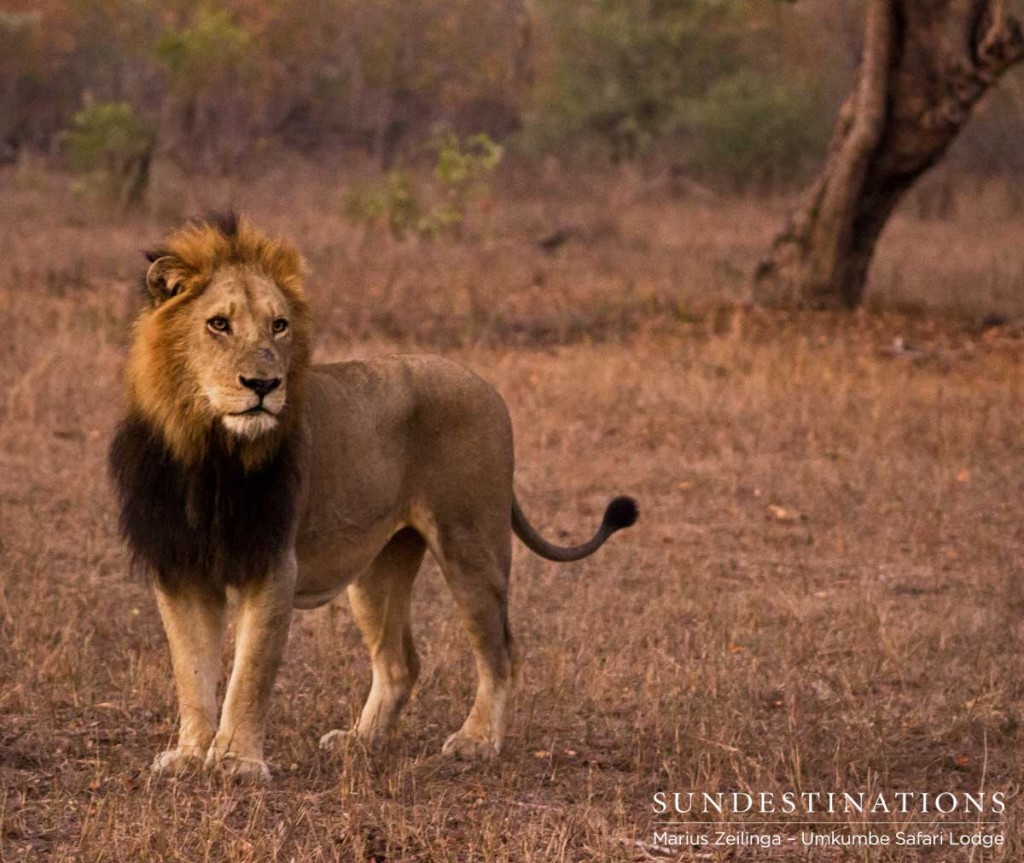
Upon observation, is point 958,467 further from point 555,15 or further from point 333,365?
point 555,15

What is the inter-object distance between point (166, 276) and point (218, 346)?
0.73 feet

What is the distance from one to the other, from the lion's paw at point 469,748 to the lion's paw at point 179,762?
67 centimetres

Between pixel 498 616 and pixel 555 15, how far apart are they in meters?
23.7

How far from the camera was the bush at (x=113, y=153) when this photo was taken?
52.7 feet

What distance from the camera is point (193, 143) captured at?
2389cm

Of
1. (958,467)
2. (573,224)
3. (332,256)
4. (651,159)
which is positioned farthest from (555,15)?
(958,467)

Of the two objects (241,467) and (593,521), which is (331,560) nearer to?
(241,467)

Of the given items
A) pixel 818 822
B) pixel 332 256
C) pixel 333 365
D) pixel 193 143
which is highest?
pixel 333 365

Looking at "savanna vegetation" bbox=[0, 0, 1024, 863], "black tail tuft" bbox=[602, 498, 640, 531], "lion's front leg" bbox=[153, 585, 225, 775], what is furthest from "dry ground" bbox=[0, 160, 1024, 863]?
"black tail tuft" bbox=[602, 498, 640, 531]

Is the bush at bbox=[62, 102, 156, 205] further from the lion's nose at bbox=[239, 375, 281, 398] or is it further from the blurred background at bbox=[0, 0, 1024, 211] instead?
the lion's nose at bbox=[239, 375, 281, 398]

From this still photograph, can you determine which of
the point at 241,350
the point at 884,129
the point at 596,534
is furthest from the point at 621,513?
the point at 884,129

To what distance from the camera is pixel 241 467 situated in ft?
12.9

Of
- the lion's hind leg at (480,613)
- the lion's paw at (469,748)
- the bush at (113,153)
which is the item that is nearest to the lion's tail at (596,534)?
the lion's hind leg at (480,613)

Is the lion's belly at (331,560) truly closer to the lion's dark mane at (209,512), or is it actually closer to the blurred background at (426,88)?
the lion's dark mane at (209,512)
